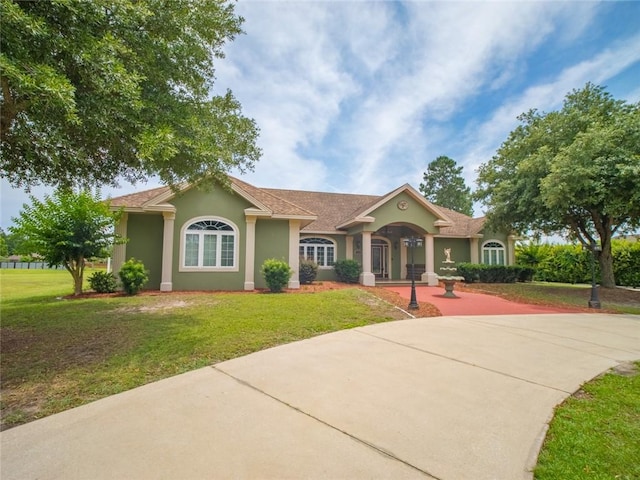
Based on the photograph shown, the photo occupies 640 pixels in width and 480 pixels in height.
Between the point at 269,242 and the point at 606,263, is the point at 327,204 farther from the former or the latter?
the point at 606,263

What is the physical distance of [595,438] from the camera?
3.17m

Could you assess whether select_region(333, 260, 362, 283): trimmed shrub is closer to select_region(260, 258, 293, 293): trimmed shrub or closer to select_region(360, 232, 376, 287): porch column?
select_region(360, 232, 376, 287): porch column

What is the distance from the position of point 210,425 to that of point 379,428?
1700 mm

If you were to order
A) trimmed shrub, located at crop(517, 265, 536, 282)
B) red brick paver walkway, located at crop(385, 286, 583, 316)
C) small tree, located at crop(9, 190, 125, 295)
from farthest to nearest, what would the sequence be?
trimmed shrub, located at crop(517, 265, 536, 282) < small tree, located at crop(9, 190, 125, 295) < red brick paver walkway, located at crop(385, 286, 583, 316)

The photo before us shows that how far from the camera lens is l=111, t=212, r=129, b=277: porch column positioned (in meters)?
13.5

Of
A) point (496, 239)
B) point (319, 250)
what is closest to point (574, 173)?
point (496, 239)

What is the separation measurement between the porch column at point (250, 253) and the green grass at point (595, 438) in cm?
1222

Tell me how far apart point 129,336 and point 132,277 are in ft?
20.9

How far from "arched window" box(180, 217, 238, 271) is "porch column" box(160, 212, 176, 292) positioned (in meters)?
0.48

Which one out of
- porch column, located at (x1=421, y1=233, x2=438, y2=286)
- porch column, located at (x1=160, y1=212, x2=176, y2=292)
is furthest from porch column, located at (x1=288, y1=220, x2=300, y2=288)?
porch column, located at (x1=421, y1=233, x2=438, y2=286)

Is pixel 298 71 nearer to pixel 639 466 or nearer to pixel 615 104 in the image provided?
pixel 639 466

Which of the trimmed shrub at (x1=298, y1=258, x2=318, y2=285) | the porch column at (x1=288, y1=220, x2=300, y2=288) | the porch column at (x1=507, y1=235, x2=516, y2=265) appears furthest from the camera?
the porch column at (x1=507, y1=235, x2=516, y2=265)

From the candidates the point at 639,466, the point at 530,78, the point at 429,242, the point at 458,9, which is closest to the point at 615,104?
the point at 530,78

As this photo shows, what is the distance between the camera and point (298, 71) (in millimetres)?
9906
